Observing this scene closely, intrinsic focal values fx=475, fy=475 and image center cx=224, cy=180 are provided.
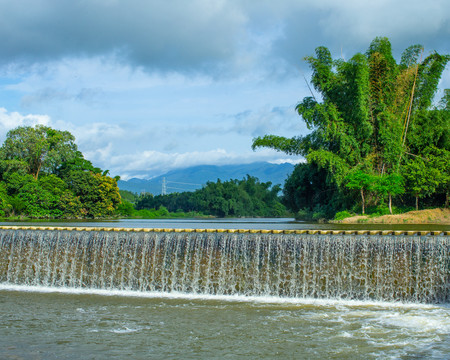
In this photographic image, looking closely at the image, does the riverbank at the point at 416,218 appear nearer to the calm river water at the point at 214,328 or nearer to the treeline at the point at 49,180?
the calm river water at the point at 214,328

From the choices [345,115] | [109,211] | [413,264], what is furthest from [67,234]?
[109,211]

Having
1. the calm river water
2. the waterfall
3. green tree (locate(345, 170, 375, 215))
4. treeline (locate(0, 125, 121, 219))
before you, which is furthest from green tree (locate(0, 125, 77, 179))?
the calm river water

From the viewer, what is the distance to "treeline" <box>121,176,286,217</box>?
200ft

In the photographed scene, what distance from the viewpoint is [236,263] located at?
10312 mm

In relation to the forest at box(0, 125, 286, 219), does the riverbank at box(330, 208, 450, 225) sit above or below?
below

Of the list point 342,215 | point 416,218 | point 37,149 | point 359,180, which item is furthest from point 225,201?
point 416,218

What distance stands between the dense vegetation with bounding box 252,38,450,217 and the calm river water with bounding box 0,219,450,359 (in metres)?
15.8

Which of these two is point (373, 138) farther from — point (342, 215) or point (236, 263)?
point (236, 263)

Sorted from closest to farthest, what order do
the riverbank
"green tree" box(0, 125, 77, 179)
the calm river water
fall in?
the calm river water → the riverbank → "green tree" box(0, 125, 77, 179)

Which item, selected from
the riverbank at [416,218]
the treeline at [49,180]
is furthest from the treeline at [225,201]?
the riverbank at [416,218]

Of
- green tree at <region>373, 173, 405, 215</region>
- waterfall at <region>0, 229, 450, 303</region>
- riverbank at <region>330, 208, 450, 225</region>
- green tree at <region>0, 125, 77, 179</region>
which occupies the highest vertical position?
green tree at <region>0, 125, 77, 179</region>

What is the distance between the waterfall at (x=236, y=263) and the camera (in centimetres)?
937

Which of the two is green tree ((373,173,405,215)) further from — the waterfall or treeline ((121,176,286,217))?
treeline ((121,176,286,217))

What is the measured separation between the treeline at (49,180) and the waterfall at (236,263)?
75.2 feet
